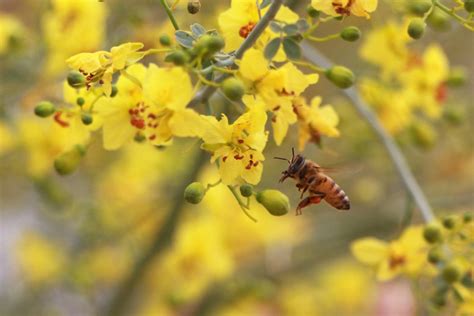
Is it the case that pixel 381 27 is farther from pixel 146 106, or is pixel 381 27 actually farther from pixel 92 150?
pixel 92 150

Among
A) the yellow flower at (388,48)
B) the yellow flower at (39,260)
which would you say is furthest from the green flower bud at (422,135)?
the yellow flower at (39,260)

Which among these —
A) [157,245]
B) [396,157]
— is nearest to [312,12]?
[396,157]

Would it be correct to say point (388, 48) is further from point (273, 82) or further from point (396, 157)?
point (273, 82)

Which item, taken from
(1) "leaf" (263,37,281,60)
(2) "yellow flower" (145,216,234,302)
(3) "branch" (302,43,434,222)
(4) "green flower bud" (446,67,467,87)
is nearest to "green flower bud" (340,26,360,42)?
(1) "leaf" (263,37,281,60)

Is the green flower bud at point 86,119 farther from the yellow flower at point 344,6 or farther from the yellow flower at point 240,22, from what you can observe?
the yellow flower at point 344,6

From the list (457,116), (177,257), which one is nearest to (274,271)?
(177,257)

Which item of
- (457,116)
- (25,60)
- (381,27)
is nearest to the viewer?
(381,27)
